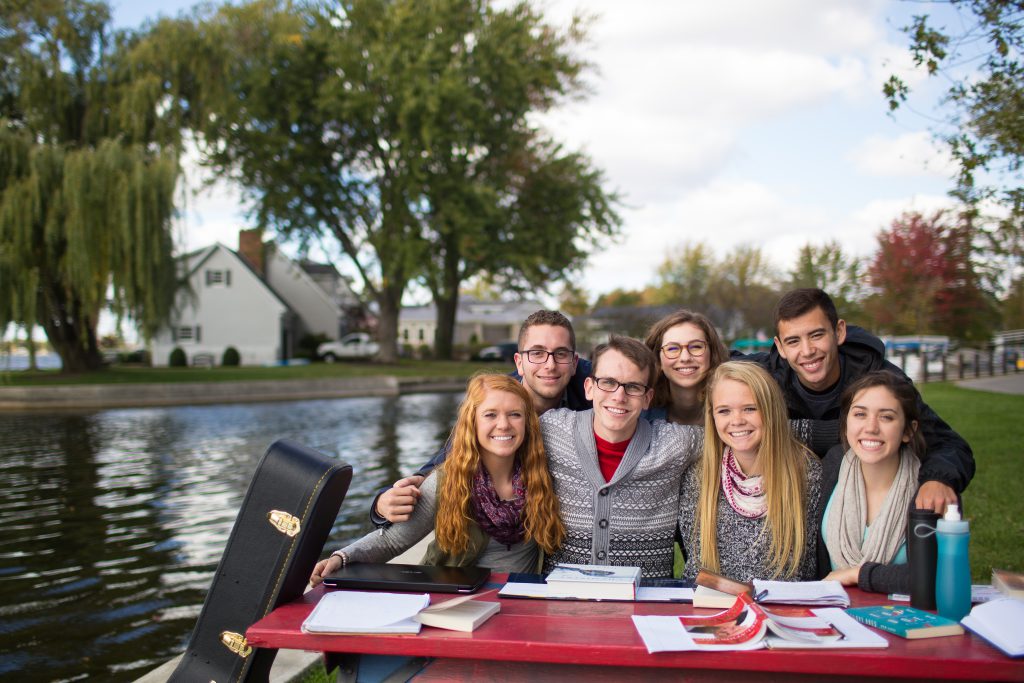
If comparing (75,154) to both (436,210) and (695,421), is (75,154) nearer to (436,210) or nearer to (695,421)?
(436,210)

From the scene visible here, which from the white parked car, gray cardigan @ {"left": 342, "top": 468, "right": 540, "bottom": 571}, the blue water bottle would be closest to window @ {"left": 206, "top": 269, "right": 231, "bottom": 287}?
the white parked car

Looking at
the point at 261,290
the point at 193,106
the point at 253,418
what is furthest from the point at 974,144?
the point at 261,290

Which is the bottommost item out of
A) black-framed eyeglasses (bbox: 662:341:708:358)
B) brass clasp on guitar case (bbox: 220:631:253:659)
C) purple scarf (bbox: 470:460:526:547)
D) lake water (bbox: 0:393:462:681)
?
lake water (bbox: 0:393:462:681)

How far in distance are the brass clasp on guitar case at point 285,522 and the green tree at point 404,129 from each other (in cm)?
2814

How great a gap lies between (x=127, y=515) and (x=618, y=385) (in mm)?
7607

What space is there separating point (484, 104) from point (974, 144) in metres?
27.3

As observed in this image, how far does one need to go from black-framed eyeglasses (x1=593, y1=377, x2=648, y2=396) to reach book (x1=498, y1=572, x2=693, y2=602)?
82 centimetres

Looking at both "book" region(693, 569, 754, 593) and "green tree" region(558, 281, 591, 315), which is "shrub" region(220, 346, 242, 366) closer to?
"green tree" region(558, 281, 591, 315)

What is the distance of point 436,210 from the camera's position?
112 feet

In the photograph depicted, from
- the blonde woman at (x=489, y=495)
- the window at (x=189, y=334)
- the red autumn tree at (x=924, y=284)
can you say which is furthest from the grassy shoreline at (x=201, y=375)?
the blonde woman at (x=489, y=495)

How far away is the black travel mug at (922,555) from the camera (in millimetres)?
2768

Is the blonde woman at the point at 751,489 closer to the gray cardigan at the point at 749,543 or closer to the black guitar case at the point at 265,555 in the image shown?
the gray cardigan at the point at 749,543

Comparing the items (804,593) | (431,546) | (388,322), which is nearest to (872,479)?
(804,593)

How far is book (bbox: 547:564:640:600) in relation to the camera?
2963mm
